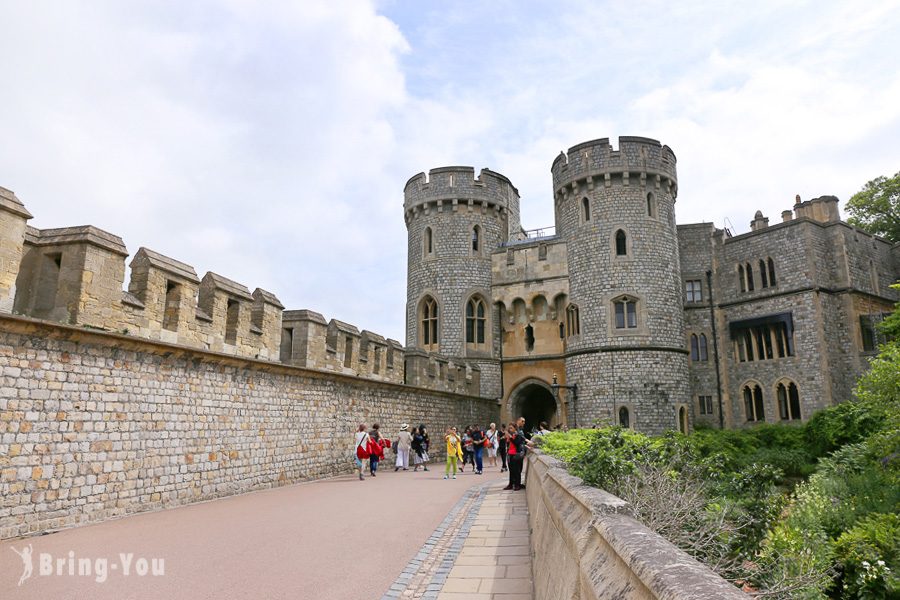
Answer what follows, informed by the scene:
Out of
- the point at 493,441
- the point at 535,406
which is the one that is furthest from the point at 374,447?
the point at 535,406

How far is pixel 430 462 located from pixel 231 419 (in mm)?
10139

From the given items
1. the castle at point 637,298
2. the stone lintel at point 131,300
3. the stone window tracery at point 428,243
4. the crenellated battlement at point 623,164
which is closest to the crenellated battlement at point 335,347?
the castle at point 637,298

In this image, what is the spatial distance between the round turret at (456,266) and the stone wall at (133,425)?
12.1 meters

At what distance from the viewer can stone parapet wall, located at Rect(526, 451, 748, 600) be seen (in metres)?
1.54

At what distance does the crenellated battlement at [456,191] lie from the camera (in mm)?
26141

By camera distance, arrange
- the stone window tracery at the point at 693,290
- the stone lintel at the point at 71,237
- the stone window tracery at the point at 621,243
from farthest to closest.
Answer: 1. the stone window tracery at the point at 693,290
2. the stone window tracery at the point at 621,243
3. the stone lintel at the point at 71,237

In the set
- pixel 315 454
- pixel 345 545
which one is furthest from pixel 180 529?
pixel 315 454

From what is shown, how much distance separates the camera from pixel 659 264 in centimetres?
2250

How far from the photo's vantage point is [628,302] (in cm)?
2233

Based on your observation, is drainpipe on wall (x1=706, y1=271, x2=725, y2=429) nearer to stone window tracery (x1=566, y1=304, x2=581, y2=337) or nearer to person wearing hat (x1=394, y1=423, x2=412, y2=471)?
stone window tracery (x1=566, y1=304, x2=581, y2=337)

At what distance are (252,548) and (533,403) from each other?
78.2ft

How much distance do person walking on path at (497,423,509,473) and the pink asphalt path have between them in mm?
5872

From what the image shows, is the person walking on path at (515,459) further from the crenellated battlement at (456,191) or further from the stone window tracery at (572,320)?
the crenellated battlement at (456,191)

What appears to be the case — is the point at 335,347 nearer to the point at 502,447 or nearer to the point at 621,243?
the point at 502,447
